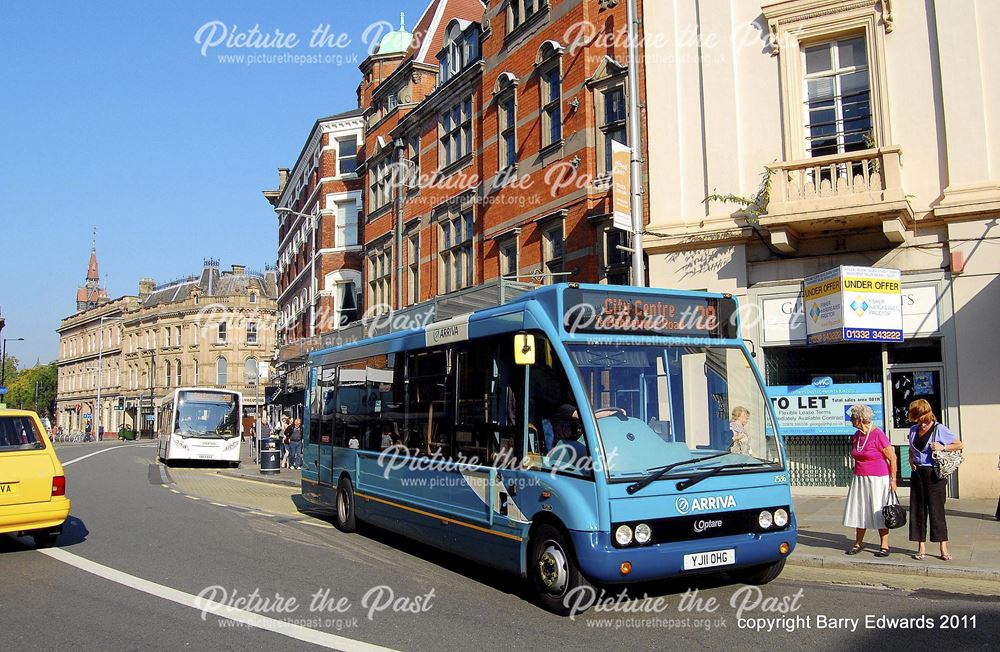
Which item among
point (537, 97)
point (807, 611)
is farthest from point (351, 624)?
point (537, 97)

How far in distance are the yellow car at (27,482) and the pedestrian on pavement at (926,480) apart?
31.3 feet

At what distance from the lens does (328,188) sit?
38156 mm

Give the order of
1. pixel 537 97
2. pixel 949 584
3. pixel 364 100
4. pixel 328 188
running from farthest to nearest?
pixel 328 188
pixel 364 100
pixel 537 97
pixel 949 584

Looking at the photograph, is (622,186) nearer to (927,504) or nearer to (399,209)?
(927,504)

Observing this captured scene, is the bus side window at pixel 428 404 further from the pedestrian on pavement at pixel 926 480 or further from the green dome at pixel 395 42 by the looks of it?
the green dome at pixel 395 42

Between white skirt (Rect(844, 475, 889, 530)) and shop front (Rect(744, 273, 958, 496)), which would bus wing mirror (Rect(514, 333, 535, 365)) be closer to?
white skirt (Rect(844, 475, 889, 530))

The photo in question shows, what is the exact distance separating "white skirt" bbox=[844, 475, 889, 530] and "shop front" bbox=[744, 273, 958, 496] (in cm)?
535

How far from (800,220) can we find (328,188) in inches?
1104

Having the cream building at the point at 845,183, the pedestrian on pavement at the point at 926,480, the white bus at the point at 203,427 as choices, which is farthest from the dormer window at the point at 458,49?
the pedestrian on pavement at the point at 926,480

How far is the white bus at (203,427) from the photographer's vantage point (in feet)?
98.2

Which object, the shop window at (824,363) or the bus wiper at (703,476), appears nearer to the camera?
the bus wiper at (703,476)

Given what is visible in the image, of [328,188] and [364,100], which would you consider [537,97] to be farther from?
[328,188]

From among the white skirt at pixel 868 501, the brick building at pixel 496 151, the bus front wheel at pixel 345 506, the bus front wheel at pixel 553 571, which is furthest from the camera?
the brick building at pixel 496 151

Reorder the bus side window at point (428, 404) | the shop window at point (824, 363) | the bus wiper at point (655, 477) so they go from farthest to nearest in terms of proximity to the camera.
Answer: the shop window at point (824, 363) → the bus side window at point (428, 404) → the bus wiper at point (655, 477)
